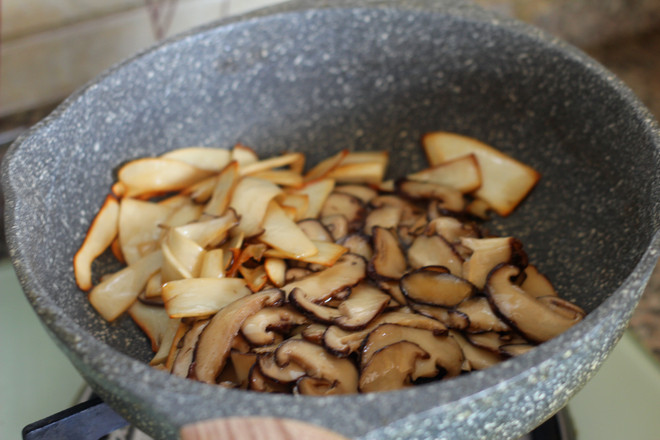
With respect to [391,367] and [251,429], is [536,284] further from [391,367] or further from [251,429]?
[251,429]

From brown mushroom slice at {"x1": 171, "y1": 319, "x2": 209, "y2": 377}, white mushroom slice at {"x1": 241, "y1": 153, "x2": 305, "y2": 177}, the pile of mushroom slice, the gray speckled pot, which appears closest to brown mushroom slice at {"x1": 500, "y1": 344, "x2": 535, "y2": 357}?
→ the pile of mushroom slice

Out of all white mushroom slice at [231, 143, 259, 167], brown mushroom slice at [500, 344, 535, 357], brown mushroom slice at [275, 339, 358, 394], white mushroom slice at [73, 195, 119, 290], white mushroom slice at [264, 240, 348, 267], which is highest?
white mushroom slice at [231, 143, 259, 167]

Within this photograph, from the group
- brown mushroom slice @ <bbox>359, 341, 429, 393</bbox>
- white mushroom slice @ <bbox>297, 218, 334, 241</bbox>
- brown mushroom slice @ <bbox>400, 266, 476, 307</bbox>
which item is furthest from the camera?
white mushroom slice @ <bbox>297, 218, 334, 241</bbox>

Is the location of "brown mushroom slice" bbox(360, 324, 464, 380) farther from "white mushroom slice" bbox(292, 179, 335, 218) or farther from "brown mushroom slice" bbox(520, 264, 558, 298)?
"white mushroom slice" bbox(292, 179, 335, 218)

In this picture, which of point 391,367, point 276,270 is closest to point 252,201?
point 276,270

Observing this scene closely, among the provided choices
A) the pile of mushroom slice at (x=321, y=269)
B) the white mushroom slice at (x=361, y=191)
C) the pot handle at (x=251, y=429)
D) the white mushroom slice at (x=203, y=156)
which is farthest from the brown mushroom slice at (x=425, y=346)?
the white mushroom slice at (x=203, y=156)

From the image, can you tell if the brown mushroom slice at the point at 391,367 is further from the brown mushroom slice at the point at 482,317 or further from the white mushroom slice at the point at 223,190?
the white mushroom slice at the point at 223,190

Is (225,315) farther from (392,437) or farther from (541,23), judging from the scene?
(541,23)
